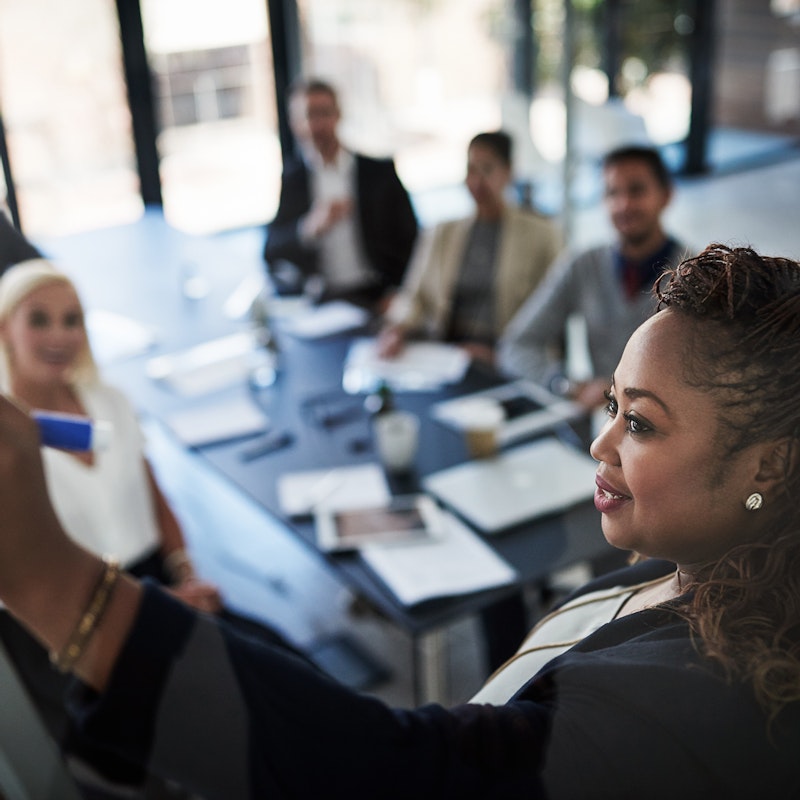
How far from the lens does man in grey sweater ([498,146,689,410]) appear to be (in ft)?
6.45

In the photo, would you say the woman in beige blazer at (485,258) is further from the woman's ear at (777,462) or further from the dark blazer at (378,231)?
the woman's ear at (777,462)

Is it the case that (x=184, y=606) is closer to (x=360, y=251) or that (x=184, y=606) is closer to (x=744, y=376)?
(x=744, y=376)

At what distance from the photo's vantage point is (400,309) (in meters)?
2.91

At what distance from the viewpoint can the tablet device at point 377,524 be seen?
173 cm

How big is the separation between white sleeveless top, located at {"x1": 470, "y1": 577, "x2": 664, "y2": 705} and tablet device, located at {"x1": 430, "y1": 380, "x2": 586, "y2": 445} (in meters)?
1.46

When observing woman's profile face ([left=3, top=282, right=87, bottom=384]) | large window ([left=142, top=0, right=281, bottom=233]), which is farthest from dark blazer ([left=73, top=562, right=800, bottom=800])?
large window ([left=142, top=0, right=281, bottom=233])

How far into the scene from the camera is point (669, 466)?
0.44 metres

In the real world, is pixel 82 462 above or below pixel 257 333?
above

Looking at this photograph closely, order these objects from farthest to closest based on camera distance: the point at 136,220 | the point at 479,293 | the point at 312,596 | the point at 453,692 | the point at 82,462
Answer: the point at 136,220, the point at 479,293, the point at 312,596, the point at 453,692, the point at 82,462

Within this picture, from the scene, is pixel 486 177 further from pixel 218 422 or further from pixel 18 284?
pixel 18 284

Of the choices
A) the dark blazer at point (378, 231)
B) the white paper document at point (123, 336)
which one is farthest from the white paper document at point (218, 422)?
the dark blazer at point (378, 231)

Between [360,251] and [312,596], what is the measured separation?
1.24 m

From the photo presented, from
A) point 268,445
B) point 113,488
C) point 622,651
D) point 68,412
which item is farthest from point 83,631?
point 268,445

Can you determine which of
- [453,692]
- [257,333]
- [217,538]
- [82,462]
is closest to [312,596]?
[217,538]
